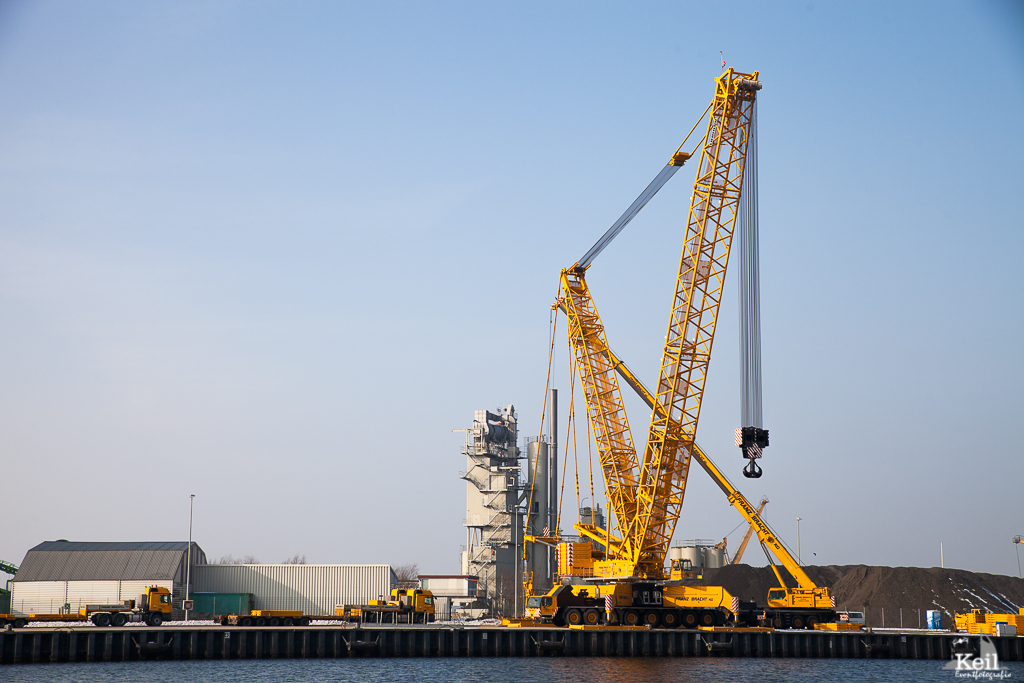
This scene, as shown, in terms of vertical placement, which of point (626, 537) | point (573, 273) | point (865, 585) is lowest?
point (865, 585)

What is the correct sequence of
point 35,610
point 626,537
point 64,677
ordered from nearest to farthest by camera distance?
1. point 64,677
2. point 626,537
3. point 35,610

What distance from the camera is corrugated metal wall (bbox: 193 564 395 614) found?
8238 centimetres

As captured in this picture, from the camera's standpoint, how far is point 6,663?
48.8m

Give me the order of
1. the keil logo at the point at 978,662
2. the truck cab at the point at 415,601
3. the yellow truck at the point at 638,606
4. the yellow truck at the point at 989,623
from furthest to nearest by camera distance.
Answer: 1. the truck cab at the point at 415,601
2. the yellow truck at the point at 638,606
3. the yellow truck at the point at 989,623
4. the keil logo at the point at 978,662

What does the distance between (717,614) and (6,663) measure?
41740 millimetres

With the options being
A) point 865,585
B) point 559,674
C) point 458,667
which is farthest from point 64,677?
point 865,585

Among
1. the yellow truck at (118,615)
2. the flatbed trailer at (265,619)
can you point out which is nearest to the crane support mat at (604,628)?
the flatbed trailer at (265,619)

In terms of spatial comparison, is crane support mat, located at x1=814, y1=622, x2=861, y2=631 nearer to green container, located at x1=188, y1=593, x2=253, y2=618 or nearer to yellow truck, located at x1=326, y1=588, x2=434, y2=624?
yellow truck, located at x1=326, y1=588, x2=434, y2=624

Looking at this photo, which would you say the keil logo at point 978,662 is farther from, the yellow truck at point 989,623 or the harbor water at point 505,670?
the yellow truck at point 989,623

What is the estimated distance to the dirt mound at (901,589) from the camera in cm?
10000

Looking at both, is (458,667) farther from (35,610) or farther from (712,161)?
(35,610)

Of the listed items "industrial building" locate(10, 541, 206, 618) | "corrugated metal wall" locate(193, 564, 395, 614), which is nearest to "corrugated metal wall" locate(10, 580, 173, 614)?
"industrial building" locate(10, 541, 206, 618)

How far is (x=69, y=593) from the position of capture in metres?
80.0

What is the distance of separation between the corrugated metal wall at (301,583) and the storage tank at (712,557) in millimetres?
52630
